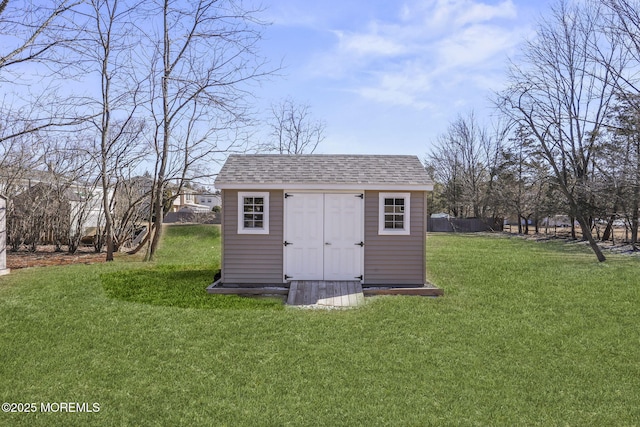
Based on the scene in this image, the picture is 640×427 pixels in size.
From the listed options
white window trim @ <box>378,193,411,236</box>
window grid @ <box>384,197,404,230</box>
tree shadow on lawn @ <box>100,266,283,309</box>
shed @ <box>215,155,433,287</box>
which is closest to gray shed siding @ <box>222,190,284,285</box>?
shed @ <box>215,155,433,287</box>

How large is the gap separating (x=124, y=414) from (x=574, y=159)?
23648 millimetres

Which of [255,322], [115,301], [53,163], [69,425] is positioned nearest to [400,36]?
[255,322]

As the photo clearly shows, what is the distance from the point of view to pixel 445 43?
1180cm

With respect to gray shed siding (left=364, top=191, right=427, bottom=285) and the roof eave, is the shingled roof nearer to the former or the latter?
the roof eave

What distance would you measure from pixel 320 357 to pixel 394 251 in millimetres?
4558

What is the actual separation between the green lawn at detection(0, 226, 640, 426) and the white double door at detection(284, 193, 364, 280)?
149 cm

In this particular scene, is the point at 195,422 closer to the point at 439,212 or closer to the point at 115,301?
the point at 115,301

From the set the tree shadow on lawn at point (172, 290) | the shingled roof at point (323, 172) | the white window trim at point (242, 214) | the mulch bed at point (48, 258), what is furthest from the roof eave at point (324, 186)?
the mulch bed at point (48, 258)

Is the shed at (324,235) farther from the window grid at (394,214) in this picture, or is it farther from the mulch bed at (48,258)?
the mulch bed at (48,258)

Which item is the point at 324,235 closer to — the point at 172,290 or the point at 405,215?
the point at 405,215

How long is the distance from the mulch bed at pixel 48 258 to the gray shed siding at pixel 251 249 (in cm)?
654

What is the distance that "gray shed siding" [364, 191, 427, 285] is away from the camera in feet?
30.5

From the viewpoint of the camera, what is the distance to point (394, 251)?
931 cm

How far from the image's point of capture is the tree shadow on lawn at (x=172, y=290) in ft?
25.6
